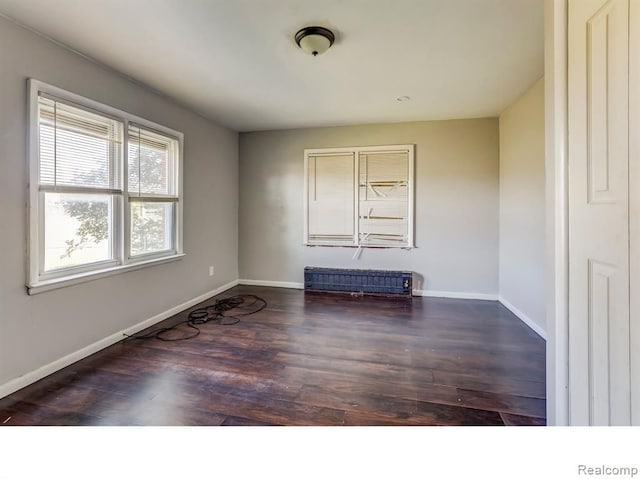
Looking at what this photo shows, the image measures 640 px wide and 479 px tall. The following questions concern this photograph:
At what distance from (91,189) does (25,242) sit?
62 cm

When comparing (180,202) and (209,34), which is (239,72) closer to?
(209,34)

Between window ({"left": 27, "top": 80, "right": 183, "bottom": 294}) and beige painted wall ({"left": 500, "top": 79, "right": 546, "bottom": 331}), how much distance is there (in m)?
3.85

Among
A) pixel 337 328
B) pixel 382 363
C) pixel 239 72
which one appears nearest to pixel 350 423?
pixel 382 363

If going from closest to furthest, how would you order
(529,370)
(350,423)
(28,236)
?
(350,423) < (28,236) < (529,370)

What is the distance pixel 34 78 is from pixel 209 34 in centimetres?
124

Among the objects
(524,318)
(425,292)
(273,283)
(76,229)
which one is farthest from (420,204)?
(76,229)

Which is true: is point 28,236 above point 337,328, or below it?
above

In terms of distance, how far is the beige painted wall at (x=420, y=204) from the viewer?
400 centimetres

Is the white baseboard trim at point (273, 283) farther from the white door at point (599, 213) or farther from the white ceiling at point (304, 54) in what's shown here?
the white door at point (599, 213)

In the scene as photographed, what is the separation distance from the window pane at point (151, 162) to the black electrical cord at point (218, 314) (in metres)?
1.41

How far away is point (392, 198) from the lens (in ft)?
14.0

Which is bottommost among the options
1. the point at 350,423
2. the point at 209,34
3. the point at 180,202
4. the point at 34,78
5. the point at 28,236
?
the point at 350,423

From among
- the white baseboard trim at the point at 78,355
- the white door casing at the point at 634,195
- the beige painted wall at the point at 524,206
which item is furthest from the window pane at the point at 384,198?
the white door casing at the point at 634,195

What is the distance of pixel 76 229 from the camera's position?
2.35m
